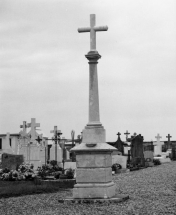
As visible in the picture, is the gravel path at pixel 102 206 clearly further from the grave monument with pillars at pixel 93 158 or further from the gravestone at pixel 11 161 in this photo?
the gravestone at pixel 11 161

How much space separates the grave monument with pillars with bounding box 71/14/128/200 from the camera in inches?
376

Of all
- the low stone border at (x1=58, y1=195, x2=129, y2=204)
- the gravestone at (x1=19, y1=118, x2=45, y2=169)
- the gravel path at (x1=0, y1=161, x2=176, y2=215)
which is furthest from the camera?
the gravestone at (x1=19, y1=118, x2=45, y2=169)

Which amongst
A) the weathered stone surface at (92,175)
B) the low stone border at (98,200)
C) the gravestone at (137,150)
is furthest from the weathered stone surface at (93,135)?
the gravestone at (137,150)

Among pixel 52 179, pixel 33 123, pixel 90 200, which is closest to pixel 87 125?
pixel 90 200

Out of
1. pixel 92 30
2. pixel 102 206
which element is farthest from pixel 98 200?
pixel 92 30

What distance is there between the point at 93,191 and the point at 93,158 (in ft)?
2.35

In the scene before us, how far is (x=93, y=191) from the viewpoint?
9.53 m

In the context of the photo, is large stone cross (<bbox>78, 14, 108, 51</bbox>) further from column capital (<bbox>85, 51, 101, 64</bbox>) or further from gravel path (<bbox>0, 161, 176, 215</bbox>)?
gravel path (<bbox>0, 161, 176, 215</bbox>)

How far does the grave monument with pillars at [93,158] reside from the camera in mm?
9555

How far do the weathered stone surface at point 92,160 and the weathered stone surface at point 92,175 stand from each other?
9 cm

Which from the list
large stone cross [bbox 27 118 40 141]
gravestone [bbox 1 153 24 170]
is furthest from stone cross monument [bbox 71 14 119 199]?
large stone cross [bbox 27 118 40 141]

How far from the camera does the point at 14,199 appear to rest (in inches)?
410

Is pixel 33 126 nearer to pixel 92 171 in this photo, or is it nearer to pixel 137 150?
pixel 137 150

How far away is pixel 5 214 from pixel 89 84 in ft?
11.5
